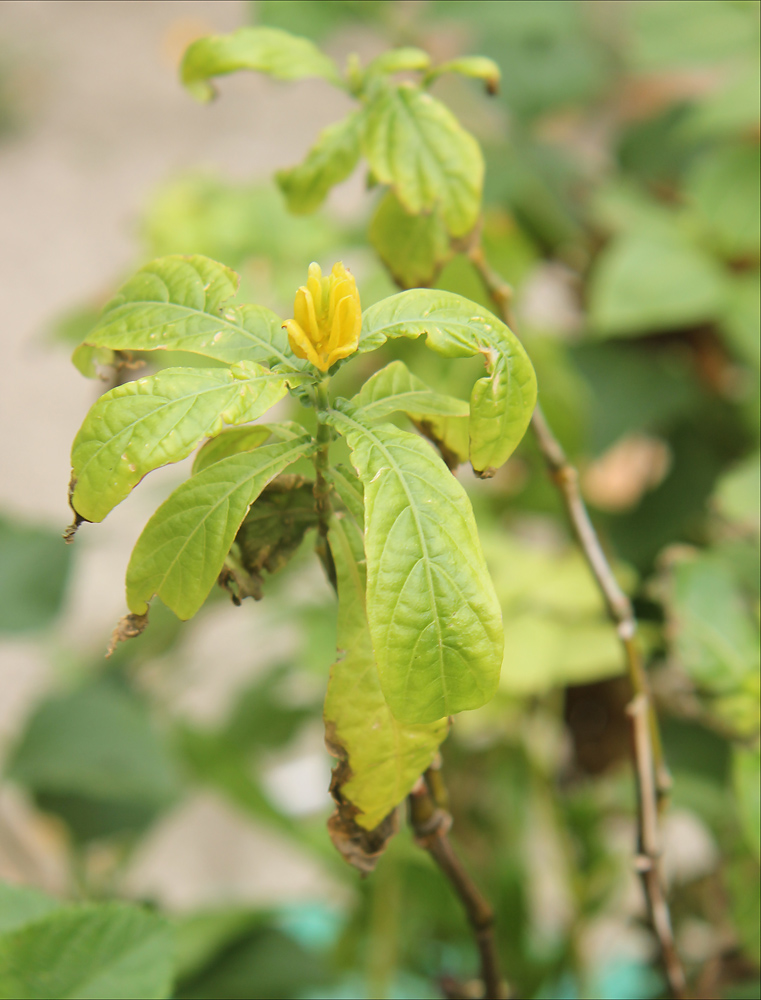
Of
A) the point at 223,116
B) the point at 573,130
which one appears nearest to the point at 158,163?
the point at 223,116

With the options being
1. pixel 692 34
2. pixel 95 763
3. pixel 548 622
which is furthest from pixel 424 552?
pixel 692 34

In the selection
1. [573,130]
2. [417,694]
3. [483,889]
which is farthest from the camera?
[573,130]

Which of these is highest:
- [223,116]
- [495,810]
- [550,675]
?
[223,116]

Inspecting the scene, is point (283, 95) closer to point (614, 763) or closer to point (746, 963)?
point (614, 763)

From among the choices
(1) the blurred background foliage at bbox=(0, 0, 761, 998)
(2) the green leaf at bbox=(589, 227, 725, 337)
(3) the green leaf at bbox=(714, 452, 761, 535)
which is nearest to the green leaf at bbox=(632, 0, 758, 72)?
(1) the blurred background foliage at bbox=(0, 0, 761, 998)

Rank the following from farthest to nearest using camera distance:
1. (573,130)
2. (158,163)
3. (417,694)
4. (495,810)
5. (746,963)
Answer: (158,163), (573,130), (495,810), (746,963), (417,694)

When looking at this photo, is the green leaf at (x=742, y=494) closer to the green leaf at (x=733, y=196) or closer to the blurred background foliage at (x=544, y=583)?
the blurred background foliage at (x=544, y=583)

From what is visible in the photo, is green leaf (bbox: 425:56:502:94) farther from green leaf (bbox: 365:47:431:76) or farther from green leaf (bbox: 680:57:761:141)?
green leaf (bbox: 680:57:761:141)
